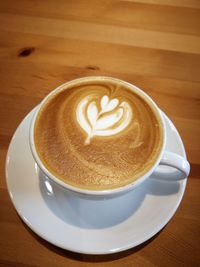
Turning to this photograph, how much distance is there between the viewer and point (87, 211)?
2.09 ft

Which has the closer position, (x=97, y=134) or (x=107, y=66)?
(x=97, y=134)

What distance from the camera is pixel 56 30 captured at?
0.98 metres

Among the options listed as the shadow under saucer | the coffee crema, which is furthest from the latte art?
the shadow under saucer

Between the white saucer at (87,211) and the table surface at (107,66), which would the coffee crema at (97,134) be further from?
the table surface at (107,66)

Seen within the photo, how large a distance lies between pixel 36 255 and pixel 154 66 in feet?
2.06

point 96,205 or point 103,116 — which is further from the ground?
point 103,116

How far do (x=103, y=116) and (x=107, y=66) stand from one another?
0.32 m

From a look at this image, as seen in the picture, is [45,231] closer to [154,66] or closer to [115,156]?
[115,156]

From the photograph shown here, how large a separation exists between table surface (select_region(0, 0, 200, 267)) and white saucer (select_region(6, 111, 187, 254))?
0.04 meters

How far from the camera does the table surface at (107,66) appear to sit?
610 millimetres

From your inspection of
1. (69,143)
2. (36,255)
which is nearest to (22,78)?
(69,143)

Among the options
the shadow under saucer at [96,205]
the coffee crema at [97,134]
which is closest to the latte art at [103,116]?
the coffee crema at [97,134]

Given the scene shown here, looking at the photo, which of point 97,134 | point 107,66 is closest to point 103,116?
point 97,134

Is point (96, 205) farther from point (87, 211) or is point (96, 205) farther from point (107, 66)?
point (107, 66)
